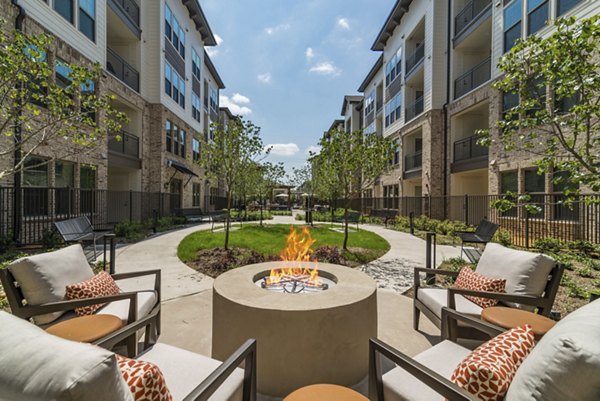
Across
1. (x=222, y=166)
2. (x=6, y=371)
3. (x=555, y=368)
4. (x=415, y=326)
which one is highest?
(x=222, y=166)

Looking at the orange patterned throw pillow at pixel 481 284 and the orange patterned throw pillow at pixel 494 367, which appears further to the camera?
the orange patterned throw pillow at pixel 481 284

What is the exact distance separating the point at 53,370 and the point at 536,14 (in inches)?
641

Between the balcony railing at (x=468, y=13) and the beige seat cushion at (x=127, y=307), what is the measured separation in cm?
1905

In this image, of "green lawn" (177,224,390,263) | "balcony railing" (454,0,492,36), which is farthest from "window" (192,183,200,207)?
"balcony railing" (454,0,492,36)

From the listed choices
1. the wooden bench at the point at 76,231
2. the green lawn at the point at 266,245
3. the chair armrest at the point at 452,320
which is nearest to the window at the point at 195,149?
the green lawn at the point at 266,245

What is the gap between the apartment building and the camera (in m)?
10.2

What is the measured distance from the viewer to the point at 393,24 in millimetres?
20812

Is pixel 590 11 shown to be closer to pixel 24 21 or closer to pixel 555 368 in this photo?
pixel 555 368

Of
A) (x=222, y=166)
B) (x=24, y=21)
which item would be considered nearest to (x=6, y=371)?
(x=222, y=166)

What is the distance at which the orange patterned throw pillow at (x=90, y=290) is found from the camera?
2842 mm

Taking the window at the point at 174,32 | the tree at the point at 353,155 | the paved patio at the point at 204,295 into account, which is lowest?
the paved patio at the point at 204,295

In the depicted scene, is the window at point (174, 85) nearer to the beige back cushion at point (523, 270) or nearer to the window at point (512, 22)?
the window at point (512, 22)

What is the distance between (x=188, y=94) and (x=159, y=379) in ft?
75.5

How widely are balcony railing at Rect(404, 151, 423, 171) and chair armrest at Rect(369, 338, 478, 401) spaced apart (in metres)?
18.9
